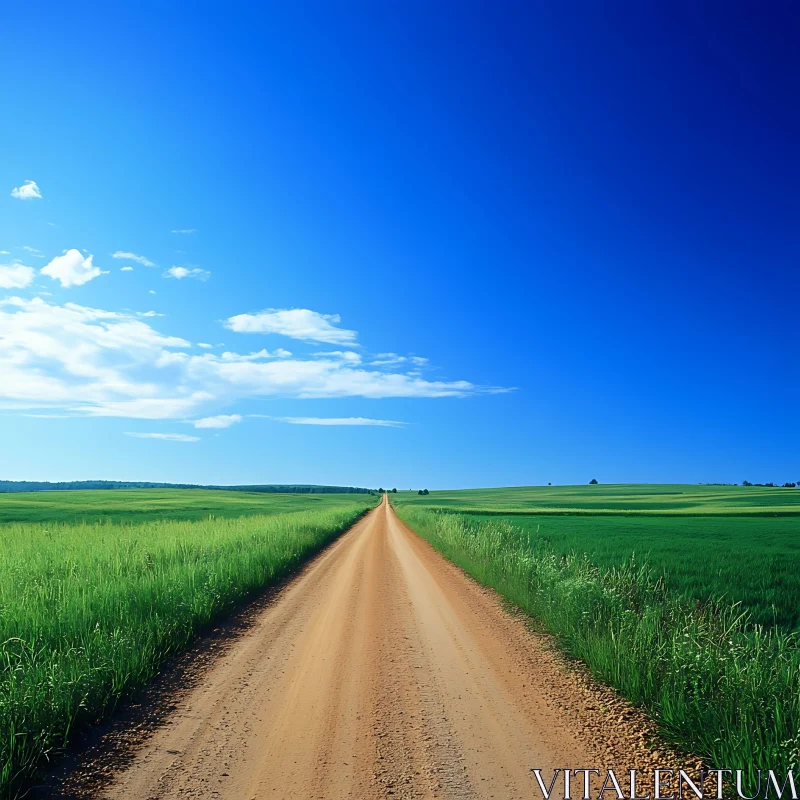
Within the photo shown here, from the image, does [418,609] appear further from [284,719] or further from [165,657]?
[284,719]

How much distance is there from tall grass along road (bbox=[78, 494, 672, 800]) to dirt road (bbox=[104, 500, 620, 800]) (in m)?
0.02

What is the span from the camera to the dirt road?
4605 mm

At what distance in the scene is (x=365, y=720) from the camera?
5.84m

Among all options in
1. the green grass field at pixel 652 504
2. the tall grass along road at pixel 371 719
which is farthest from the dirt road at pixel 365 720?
the green grass field at pixel 652 504

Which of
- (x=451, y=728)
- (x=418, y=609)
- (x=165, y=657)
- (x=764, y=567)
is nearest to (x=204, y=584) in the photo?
(x=165, y=657)

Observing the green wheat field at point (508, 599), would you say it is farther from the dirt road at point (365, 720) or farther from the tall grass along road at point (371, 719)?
the dirt road at point (365, 720)

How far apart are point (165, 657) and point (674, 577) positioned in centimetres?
1579

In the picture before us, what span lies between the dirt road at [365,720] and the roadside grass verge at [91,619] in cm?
96

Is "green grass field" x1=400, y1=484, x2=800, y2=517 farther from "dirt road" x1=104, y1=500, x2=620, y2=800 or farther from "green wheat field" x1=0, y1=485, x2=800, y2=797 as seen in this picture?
"dirt road" x1=104, y1=500, x2=620, y2=800

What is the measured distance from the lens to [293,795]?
4398mm

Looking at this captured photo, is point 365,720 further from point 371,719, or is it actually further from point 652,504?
point 652,504

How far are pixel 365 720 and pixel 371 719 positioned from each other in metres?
0.07

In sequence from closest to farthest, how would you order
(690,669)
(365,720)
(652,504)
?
(365,720)
(690,669)
(652,504)

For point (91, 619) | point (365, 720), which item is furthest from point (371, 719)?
point (91, 619)
